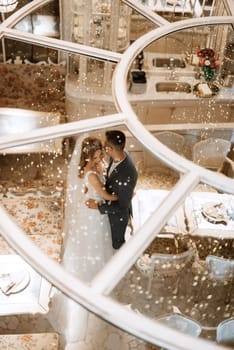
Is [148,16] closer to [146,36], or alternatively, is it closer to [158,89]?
[146,36]

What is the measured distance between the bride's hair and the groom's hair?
97 mm

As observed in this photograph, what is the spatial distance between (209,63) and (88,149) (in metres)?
1.50

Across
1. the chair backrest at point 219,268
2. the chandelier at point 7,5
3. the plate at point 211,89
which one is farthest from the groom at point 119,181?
the chandelier at point 7,5

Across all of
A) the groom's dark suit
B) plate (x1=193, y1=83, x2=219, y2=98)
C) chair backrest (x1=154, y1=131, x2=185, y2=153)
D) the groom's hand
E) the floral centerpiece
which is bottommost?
the groom's hand

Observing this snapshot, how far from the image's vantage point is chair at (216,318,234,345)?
8.46ft

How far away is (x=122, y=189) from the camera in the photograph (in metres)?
2.38

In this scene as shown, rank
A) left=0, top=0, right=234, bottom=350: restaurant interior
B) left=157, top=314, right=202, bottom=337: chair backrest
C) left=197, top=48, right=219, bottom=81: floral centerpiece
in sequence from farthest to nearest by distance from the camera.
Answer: left=197, top=48, right=219, bottom=81: floral centerpiece < left=157, top=314, right=202, bottom=337: chair backrest < left=0, top=0, right=234, bottom=350: restaurant interior

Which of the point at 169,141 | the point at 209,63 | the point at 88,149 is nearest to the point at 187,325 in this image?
the point at 88,149

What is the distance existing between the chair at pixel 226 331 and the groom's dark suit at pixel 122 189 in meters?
0.78

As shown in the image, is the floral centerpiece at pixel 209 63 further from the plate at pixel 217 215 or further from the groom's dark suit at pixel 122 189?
the groom's dark suit at pixel 122 189

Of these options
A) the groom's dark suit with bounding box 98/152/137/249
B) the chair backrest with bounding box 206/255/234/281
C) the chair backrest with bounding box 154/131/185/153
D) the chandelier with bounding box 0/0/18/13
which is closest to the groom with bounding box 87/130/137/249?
the groom's dark suit with bounding box 98/152/137/249

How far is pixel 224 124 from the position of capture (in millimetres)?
3295

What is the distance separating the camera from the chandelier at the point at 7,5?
503 cm

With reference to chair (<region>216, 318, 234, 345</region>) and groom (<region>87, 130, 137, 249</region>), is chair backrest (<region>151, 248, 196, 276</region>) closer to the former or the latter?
chair (<region>216, 318, 234, 345</region>)
